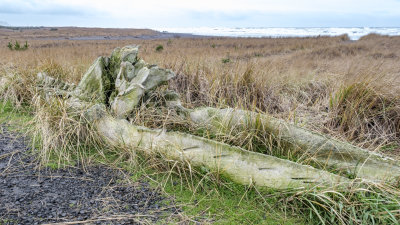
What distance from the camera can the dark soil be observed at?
107 inches

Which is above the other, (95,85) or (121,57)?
(121,57)

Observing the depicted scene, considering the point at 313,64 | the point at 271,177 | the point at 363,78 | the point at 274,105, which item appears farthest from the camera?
the point at 313,64

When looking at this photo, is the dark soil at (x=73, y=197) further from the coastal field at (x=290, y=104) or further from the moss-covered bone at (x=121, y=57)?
the moss-covered bone at (x=121, y=57)

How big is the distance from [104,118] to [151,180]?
1.19 meters

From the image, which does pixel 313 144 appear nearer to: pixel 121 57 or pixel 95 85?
pixel 121 57

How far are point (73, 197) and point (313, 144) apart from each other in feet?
8.72

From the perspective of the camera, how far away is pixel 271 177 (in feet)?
9.89

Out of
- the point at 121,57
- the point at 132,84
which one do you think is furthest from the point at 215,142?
the point at 121,57

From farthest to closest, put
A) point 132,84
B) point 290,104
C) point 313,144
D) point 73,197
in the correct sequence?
point 290,104 → point 132,84 → point 313,144 → point 73,197

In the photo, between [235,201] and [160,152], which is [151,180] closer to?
[160,152]

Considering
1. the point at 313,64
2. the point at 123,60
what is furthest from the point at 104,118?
the point at 313,64

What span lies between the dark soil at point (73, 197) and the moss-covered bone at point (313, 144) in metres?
1.36

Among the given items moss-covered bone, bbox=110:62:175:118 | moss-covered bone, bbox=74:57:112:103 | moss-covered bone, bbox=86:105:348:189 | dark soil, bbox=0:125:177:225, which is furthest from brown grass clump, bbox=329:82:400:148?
moss-covered bone, bbox=74:57:112:103

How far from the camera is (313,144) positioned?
3547mm
